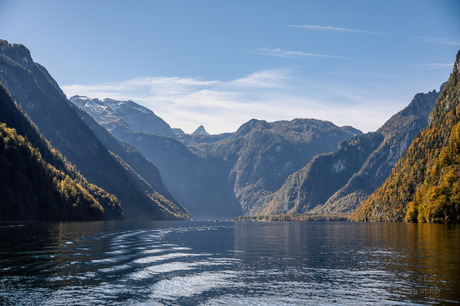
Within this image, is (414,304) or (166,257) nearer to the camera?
(414,304)

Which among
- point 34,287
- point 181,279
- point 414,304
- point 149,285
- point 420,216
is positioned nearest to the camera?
point 414,304

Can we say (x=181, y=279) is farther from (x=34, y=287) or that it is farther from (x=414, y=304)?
(x=414, y=304)

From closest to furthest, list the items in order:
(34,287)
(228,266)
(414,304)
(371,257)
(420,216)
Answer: (414,304) → (34,287) → (228,266) → (371,257) → (420,216)

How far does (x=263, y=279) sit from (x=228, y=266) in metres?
9.66

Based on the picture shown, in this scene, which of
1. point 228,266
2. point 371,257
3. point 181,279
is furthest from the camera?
point 371,257

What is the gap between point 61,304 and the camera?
96.1 feet

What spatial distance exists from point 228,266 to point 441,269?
22747mm

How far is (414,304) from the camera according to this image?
96.0ft

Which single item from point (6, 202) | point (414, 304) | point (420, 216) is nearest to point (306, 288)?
point (414, 304)

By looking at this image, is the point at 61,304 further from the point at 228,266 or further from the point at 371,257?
the point at 371,257

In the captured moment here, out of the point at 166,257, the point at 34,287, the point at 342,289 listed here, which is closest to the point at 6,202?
the point at 166,257

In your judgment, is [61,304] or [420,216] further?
[420,216]

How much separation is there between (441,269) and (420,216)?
523 feet

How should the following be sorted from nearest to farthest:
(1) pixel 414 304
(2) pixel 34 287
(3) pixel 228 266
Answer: (1) pixel 414 304
(2) pixel 34 287
(3) pixel 228 266
